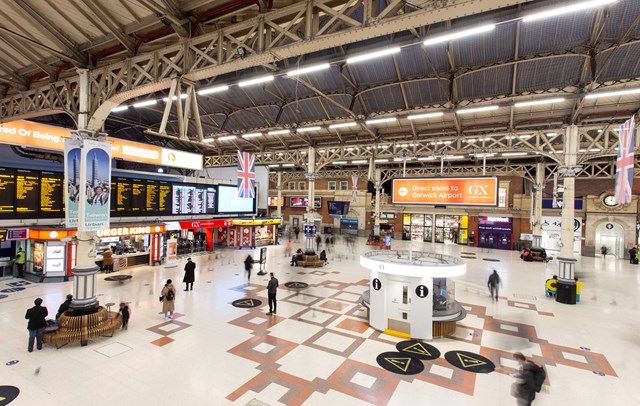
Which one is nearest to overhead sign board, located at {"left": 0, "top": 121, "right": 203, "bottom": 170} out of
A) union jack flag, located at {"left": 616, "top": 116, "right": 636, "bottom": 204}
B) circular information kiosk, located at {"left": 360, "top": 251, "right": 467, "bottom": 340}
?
circular information kiosk, located at {"left": 360, "top": 251, "right": 467, "bottom": 340}

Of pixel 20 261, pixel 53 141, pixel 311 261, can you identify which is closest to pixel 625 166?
pixel 311 261

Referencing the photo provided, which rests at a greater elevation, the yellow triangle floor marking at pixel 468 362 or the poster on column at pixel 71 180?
the poster on column at pixel 71 180

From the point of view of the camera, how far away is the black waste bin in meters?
13.2

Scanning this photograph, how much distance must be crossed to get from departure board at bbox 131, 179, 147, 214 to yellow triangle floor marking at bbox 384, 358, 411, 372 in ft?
57.6

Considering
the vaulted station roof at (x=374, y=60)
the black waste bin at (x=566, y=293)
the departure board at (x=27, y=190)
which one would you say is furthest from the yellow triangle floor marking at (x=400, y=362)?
the departure board at (x=27, y=190)

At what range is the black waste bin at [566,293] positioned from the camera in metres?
13.2

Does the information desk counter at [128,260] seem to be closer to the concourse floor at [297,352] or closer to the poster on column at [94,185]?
the concourse floor at [297,352]

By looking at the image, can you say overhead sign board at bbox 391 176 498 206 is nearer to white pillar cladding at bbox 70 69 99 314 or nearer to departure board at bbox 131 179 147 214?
white pillar cladding at bbox 70 69 99 314

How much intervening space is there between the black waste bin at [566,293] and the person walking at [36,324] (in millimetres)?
18196

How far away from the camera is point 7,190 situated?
1399cm

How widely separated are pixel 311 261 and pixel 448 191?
9.83 meters

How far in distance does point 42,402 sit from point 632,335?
51.5 ft

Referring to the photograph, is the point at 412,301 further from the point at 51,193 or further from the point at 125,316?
the point at 51,193

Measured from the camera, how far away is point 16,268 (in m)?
15.2
